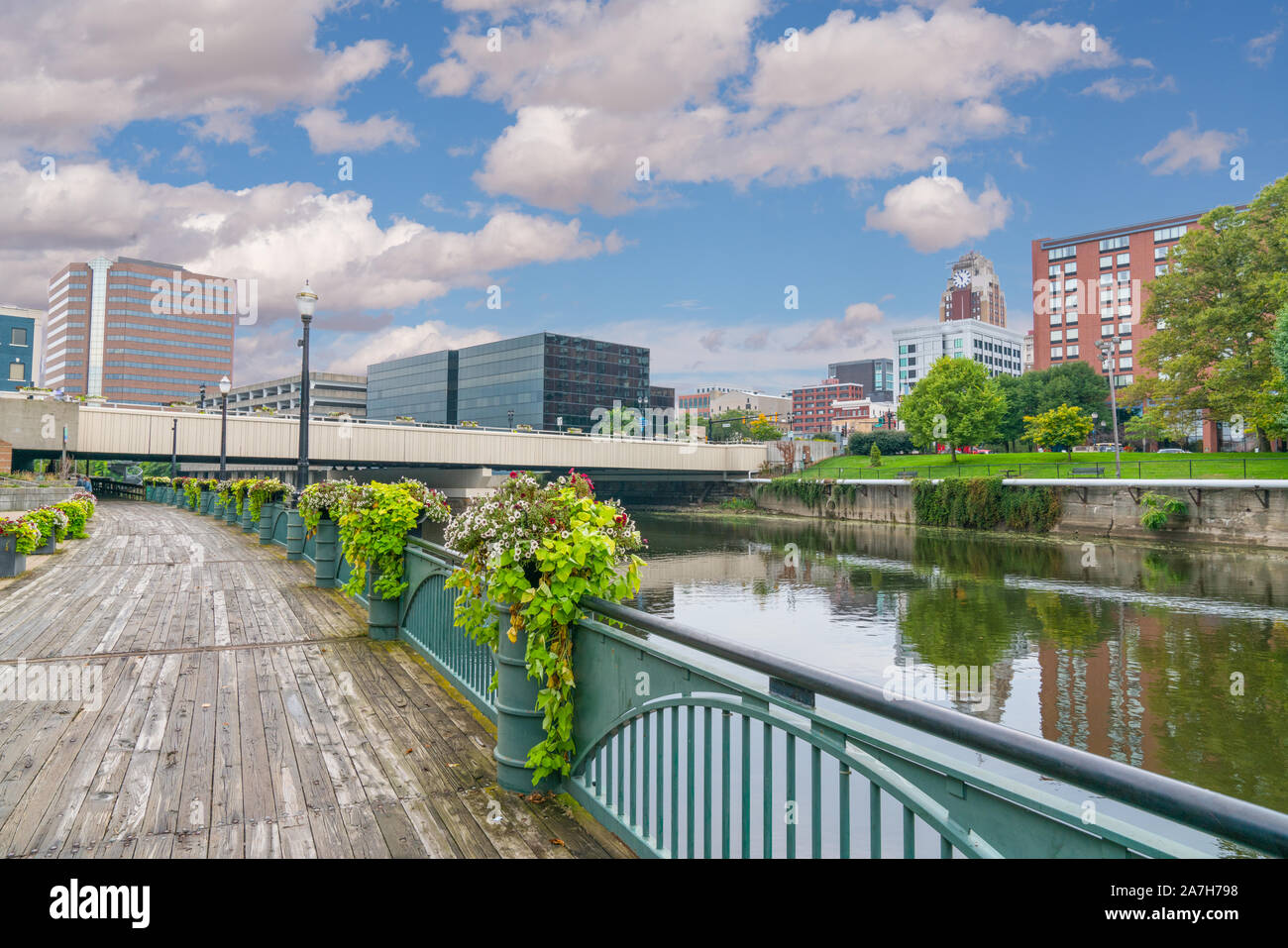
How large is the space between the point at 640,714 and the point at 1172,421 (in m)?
56.1

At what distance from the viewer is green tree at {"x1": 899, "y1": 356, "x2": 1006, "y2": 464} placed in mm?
63125

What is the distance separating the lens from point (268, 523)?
19141 mm

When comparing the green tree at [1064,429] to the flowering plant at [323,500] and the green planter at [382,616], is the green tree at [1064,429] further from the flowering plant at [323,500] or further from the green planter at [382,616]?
the green planter at [382,616]

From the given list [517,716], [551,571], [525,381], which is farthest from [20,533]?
[525,381]

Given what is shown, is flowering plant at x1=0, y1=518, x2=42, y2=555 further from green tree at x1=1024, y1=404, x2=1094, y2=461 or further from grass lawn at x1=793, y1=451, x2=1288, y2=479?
green tree at x1=1024, y1=404, x2=1094, y2=461

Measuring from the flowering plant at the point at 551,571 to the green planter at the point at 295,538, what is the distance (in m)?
12.3

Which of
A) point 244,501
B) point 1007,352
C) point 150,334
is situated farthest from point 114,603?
point 1007,352

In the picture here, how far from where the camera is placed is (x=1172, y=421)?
4838 centimetres

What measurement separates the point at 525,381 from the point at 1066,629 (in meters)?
96.6

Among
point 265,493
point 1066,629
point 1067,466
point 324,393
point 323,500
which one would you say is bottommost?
point 1066,629

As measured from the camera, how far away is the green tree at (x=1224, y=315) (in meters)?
44.8

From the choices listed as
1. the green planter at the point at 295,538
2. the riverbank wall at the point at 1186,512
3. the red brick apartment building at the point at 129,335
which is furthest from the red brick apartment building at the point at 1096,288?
the red brick apartment building at the point at 129,335

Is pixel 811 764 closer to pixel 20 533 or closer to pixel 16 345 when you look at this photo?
pixel 20 533

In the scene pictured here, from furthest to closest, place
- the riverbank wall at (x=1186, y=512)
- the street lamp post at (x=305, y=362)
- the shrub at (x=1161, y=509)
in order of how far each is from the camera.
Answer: the shrub at (x=1161, y=509)
the riverbank wall at (x=1186, y=512)
the street lamp post at (x=305, y=362)
